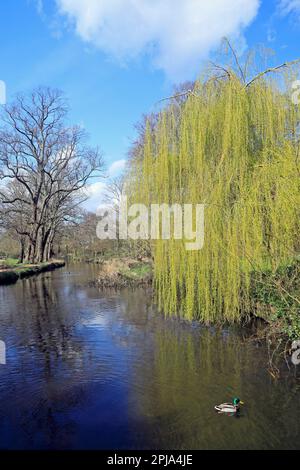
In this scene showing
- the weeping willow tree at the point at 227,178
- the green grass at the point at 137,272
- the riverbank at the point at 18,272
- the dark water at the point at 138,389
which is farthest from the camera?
the riverbank at the point at 18,272

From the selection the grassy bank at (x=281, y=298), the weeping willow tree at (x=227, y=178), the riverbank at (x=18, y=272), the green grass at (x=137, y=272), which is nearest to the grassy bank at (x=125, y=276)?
the green grass at (x=137, y=272)

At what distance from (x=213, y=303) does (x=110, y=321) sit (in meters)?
3.36

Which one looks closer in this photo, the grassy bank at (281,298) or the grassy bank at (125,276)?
A: the grassy bank at (281,298)

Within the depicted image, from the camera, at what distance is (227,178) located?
6.70 m

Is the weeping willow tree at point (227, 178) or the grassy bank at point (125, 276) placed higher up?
the weeping willow tree at point (227, 178)

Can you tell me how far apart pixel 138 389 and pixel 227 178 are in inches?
145

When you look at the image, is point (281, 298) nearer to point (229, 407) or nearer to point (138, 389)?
point (229, 407)

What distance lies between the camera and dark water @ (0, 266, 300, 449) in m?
4.07

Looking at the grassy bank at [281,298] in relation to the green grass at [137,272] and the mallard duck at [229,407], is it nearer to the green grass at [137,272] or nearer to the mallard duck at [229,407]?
the mallard duck at [229,407]

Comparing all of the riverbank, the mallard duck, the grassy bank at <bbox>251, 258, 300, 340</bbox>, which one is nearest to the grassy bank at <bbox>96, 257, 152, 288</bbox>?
the riverbank

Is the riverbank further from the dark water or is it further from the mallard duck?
the mallard duck

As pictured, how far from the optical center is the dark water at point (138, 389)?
4.07 metres

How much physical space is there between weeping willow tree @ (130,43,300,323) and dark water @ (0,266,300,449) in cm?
102

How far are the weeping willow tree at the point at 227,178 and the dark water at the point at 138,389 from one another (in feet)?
3.33
